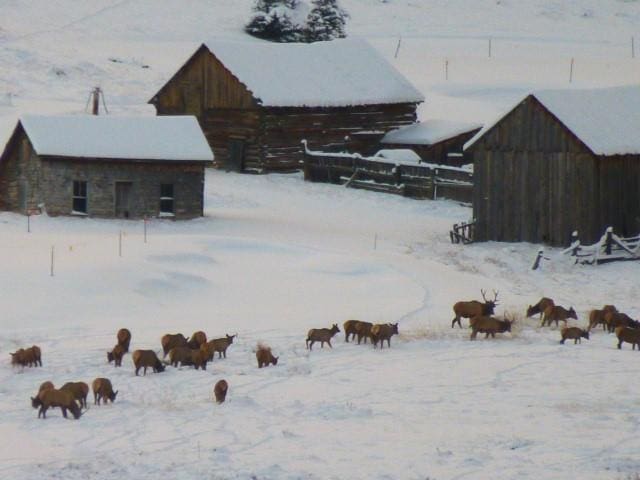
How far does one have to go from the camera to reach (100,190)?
44.0 metres

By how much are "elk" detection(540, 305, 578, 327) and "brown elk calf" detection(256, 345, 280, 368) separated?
6934 mm

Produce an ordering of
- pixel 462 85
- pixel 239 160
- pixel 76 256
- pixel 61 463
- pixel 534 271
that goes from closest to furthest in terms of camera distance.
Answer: pixel 61 463
pixel 76 256
pixel 534 271
pixel 239 160
pixel 462 85

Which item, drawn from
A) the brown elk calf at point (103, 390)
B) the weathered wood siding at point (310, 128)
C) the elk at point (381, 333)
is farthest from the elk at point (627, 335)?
the weathered wood siding at point (310, 128)

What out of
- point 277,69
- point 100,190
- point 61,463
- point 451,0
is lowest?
point 61,463

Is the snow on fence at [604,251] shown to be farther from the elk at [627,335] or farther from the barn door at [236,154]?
the barn door at [236,154]

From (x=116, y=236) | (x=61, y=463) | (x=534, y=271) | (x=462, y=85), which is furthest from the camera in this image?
(x=462, y=85)

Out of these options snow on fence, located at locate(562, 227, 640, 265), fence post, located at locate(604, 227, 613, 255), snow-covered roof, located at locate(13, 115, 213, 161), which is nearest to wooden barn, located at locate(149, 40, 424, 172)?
snow-covered roof, located at locate(13, 115, 213, 161)

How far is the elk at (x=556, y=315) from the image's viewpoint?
96.5ft

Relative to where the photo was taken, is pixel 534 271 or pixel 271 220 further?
pixel 271 220

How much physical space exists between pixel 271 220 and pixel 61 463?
26.3 m

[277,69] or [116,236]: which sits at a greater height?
[277,69]

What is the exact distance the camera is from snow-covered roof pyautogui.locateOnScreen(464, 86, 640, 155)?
3994 cm

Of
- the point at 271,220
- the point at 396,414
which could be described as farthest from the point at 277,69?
the point at 396,414

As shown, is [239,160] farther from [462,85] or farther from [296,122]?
[462,85]
